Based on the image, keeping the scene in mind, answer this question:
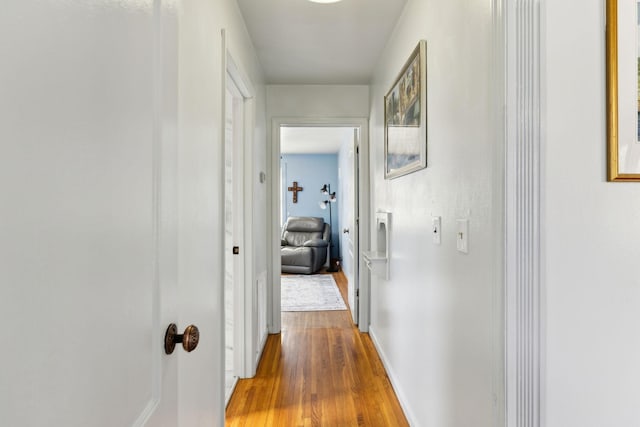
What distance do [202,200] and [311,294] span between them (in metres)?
3.89

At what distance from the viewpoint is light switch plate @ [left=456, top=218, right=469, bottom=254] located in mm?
1328

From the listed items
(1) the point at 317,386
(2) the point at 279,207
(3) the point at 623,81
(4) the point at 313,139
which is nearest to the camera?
(3) the point at 623,81

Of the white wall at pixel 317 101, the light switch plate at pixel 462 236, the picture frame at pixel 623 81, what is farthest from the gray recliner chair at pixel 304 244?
the picture frame at pixel 623 81

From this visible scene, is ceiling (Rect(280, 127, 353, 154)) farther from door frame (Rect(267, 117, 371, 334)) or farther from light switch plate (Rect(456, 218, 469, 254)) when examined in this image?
light switch plate (Rect(456, 218, 469, 254))

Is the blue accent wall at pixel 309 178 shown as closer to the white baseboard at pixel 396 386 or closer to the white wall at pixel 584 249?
the white baseboard at pixel 396 386

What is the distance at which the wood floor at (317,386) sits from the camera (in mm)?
2158

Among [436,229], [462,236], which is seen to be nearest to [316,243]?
[436,229]

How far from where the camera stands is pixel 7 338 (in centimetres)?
38

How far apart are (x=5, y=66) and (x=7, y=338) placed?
0.91 ft

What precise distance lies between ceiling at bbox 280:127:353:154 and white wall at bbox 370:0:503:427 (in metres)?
3.07

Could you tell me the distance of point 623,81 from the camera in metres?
0.90

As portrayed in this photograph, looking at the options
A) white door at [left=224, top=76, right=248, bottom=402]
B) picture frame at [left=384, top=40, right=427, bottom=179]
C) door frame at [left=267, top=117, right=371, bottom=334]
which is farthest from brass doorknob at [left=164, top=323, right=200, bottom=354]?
door frame at [left=267, top=117, right=371, bottom=334]

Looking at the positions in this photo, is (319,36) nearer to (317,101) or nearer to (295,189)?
(317,101)

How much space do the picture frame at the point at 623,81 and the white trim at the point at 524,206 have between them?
182 millimetres
